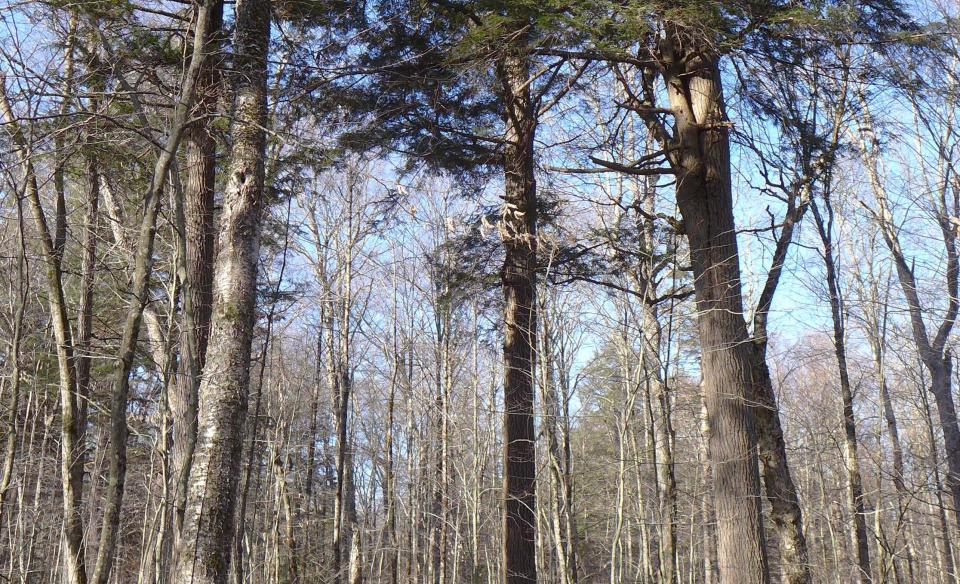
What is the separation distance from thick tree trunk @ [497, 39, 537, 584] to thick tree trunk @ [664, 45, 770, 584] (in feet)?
5.14

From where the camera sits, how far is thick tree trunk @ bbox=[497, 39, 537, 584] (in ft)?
20.4

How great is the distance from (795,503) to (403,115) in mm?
5519

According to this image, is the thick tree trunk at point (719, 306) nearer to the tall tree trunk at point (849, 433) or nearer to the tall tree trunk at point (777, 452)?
the tall tree trunk at point (777, 452)

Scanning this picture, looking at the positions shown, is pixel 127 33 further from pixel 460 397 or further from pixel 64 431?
pixel 460 397

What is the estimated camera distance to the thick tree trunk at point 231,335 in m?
3.72

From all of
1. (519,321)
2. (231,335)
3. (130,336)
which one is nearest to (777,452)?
(519,321)

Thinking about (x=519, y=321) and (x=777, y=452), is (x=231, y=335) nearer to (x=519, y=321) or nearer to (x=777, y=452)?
(x=519, y=321)

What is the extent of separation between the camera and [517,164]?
7.00 metres

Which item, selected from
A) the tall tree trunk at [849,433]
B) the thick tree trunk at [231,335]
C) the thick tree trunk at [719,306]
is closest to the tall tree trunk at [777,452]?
the thick tree trunk at [719,306]

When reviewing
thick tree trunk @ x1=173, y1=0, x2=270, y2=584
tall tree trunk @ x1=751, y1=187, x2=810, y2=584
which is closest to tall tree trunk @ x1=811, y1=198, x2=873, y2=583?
tall tree trunk @ x1=751, y1=187, x2=810, y2=584

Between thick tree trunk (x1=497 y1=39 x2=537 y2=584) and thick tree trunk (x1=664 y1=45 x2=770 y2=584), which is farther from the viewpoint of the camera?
thick tree trunk (x1=497 y1=39 x2=537 y2=584)

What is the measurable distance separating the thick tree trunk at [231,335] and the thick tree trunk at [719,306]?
3.44m

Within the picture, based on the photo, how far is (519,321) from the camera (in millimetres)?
6766

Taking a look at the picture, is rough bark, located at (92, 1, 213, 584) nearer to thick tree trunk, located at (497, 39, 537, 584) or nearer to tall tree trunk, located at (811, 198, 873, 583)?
thick tree trunk, located at (497, 39, 537, 584)
